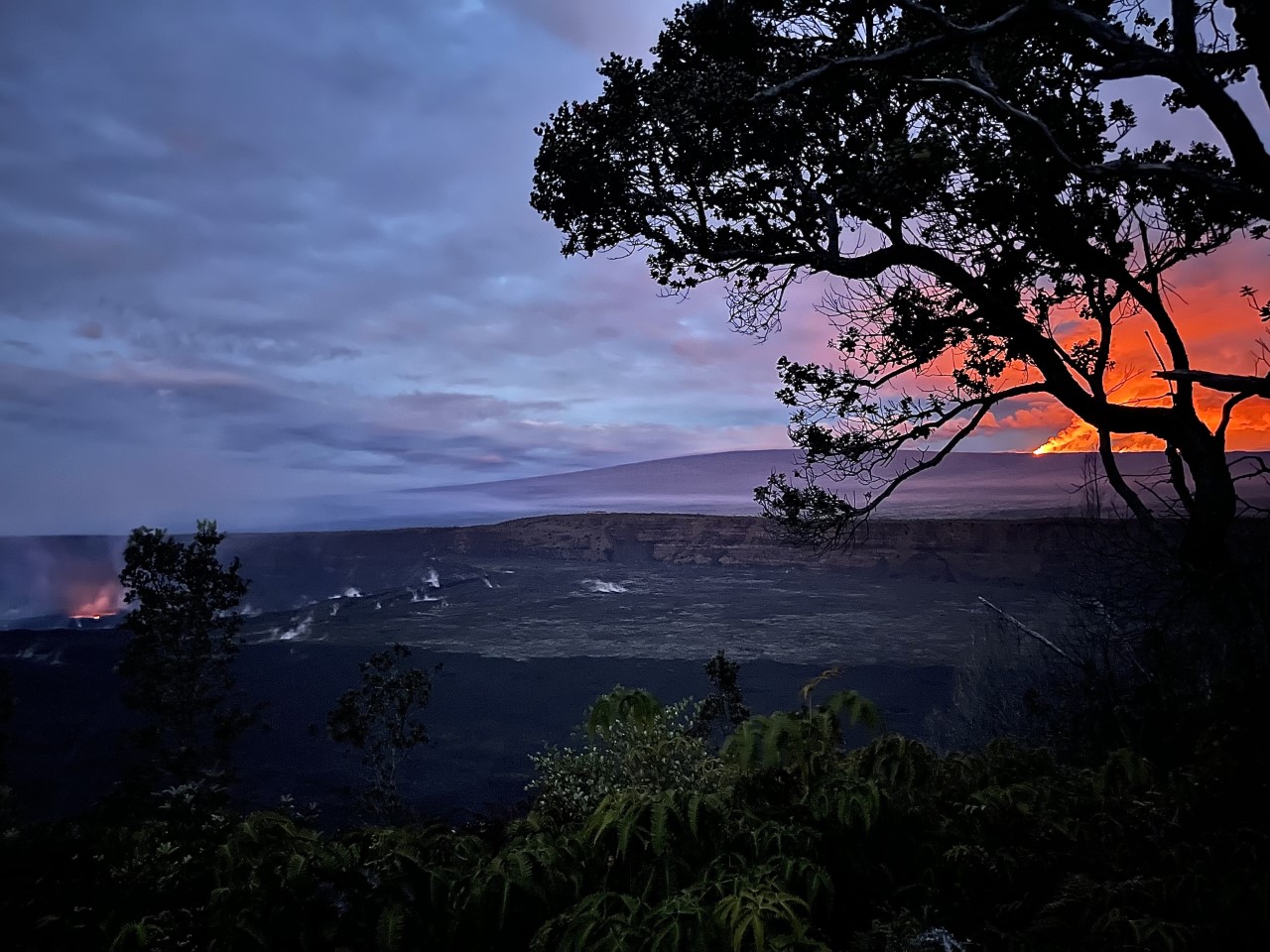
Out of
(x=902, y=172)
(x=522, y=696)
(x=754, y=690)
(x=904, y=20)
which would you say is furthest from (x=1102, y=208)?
(x=522, y=696)

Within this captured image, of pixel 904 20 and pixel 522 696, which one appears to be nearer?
pixel 904 20

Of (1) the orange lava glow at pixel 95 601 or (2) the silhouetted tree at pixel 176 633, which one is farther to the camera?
(1) the orange lava glow at pixel 95 601

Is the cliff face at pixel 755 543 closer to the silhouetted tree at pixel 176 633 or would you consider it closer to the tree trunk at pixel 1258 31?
the silhouetted tree at pixel 176 633

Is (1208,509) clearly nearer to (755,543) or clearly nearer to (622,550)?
(755,543)

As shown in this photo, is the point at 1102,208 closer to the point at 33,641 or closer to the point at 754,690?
the point at 754,690

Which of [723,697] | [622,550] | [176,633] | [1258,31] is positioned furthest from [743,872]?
Answer: [622,550]

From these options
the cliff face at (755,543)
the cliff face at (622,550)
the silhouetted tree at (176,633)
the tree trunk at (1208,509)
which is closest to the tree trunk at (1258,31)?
the tree trunk at (1208,509)

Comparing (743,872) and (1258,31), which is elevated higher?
(1258,31)

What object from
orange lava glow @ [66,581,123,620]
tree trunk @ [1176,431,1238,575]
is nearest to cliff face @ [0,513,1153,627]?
orange lava glow @ [66,581,123,620]
